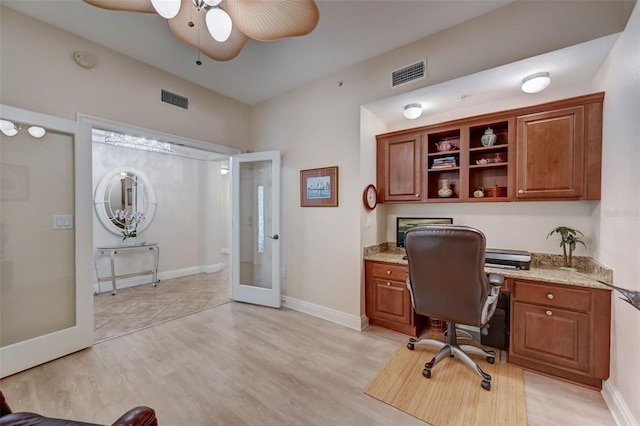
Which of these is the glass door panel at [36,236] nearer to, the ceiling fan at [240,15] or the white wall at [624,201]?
the ceiling fan at [240,15]

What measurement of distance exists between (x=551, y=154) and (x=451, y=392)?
7.03ft

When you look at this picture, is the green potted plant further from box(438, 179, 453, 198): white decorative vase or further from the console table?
the console table

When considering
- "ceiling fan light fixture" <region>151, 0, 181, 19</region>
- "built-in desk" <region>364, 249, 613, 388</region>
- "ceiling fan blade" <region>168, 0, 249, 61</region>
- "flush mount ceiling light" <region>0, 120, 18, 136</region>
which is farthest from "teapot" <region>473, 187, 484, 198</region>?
"flush mount ceiling light" <region>0, 120, 18, 136</region>

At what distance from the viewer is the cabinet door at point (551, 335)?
184cm

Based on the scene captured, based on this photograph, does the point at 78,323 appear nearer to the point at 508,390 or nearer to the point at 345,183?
the point at 345,183

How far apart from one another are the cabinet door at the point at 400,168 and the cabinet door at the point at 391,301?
100cm

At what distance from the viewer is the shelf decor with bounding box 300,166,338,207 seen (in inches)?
120

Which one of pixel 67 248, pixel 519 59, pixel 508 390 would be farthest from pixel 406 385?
pixel 67 248

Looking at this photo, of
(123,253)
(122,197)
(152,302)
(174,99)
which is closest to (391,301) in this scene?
(152,302)

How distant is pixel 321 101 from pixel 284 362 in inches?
116

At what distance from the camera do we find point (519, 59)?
1938mm

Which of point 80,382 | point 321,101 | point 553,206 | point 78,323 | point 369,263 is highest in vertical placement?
point 321,101

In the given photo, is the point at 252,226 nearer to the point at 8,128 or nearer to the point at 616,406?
the point at 8,128

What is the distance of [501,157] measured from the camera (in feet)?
8.32
